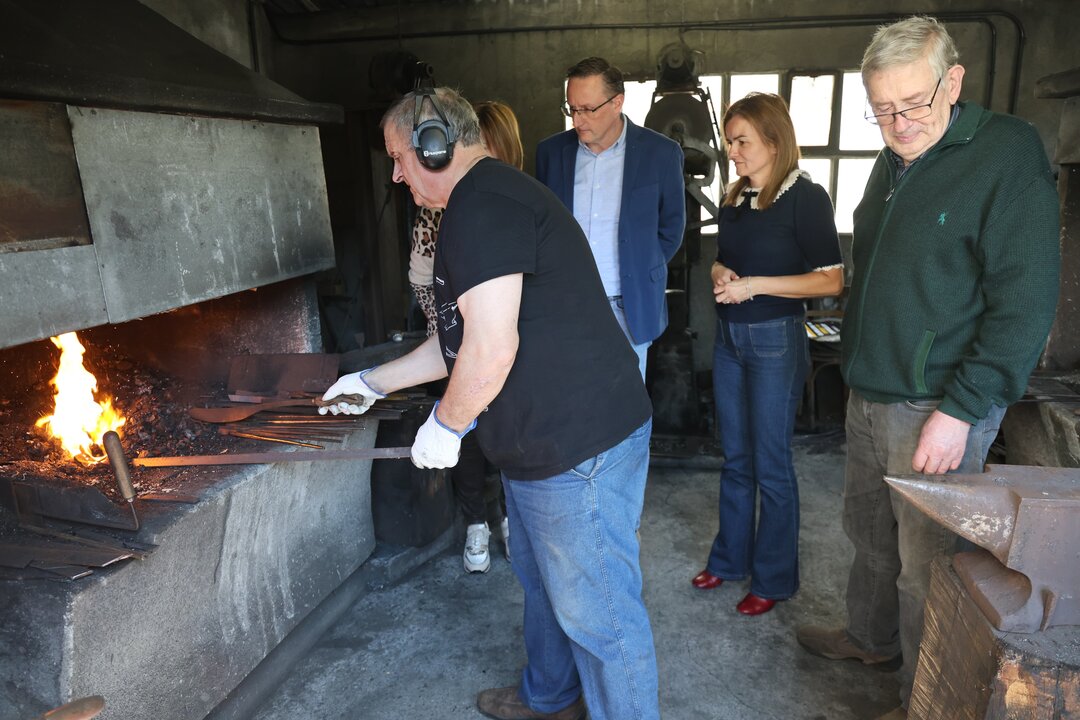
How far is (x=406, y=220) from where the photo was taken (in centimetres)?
573

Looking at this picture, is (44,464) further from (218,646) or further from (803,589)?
(803,589)

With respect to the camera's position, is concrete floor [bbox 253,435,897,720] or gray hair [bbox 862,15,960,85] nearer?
gray hair [bbox 862,15,960,85]

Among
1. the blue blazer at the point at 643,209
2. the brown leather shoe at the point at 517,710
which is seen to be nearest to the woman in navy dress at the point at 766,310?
the blue blazer at the point at 643,209

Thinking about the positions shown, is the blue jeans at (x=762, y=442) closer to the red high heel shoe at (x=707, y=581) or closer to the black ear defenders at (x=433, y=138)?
the red high heel shoe at (x=707, y=581)

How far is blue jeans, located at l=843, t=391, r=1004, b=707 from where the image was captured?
6.52 feet

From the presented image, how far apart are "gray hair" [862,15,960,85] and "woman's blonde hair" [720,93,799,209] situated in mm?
753

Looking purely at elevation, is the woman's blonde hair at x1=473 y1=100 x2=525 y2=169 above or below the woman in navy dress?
above

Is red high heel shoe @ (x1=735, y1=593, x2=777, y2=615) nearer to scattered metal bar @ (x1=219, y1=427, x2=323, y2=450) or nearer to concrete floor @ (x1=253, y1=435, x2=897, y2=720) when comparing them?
concrete floor @ (x1=253, y1=435, x2=897, y2=720)

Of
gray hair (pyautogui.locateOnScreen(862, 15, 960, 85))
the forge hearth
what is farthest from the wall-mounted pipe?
gray hair (pyautogui.locateOnScreen(862, 15, 960, 85))

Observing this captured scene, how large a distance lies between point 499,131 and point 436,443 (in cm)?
137

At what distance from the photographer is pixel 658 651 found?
8.84 feet

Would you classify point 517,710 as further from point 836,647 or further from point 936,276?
point 936,276

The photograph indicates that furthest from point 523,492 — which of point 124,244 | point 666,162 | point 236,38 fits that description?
point 236,38

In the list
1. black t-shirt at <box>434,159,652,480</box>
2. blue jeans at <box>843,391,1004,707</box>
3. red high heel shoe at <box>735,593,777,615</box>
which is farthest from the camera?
red high heel shoe at <box>735,593,777,615</box>
